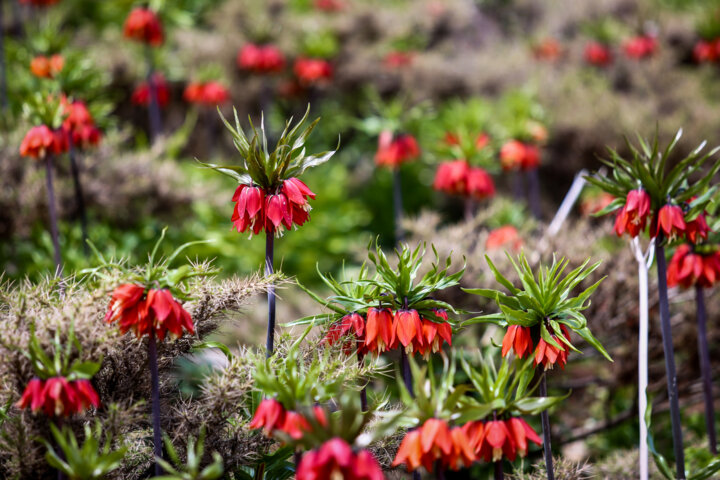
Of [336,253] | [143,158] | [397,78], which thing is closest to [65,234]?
[143,158]

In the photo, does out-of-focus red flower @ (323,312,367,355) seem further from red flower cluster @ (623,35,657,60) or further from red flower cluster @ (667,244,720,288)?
red flower cluster @ (623,35,657,60)

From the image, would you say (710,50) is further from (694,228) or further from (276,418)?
(276,418)

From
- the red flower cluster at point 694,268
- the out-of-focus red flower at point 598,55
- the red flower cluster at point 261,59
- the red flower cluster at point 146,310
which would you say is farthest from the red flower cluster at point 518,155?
the out-of-focus red flower at point 598,55

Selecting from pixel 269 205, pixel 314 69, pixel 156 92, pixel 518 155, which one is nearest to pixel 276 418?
pixel 269 205

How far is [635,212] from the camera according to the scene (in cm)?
199

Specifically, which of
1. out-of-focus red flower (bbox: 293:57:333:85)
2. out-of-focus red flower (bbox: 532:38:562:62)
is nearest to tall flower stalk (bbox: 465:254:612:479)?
out-of-focus red flower (bbox: 293:57:333:85)

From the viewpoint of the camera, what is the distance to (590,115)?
6.75 m

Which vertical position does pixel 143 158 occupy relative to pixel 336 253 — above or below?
above

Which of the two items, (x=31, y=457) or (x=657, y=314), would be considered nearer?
(x=31, y=457)

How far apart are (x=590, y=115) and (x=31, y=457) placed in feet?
21.0

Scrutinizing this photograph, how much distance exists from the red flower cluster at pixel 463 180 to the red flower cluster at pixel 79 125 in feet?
6.66

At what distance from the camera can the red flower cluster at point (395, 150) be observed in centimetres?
430

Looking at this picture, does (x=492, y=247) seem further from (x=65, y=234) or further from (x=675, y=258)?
(x=65, y=234)

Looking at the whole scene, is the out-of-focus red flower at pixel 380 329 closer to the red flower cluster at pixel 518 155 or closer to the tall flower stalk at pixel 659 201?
the tall flower stalk at pixel 659 201
